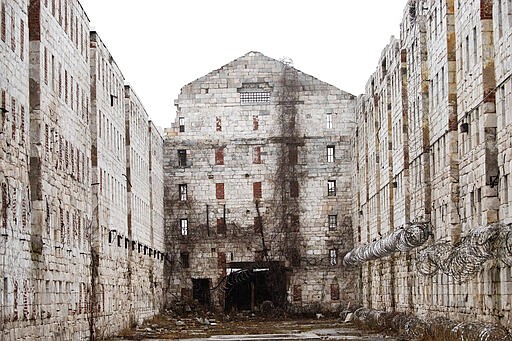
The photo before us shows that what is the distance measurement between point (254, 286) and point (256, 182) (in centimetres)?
637

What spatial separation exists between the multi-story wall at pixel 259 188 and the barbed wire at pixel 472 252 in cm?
2762

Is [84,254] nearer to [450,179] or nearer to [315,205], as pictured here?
[450,179]

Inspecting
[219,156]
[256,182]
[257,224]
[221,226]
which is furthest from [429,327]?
[219,156]

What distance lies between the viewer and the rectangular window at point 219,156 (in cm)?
6247

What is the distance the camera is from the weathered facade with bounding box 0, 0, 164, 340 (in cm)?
2545

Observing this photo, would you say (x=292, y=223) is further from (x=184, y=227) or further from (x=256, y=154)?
(x=184, y=227)

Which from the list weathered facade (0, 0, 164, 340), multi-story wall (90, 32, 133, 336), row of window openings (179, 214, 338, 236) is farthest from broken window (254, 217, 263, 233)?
multi-story wall (90, 32, 133, 336)

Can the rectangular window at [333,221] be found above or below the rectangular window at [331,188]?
below

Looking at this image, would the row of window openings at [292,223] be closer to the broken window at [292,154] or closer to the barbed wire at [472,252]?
the broken window at [292,154]

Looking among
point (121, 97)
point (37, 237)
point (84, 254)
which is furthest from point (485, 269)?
point (121, 97)

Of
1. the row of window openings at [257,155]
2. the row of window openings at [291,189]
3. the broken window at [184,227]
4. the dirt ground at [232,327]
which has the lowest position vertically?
the dirt ground at [232,327]

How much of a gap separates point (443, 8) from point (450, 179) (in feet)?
17.9

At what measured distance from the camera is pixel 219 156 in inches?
2462

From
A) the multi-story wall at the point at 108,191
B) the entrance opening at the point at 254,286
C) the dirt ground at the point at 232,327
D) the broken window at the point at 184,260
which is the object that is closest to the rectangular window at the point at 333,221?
the entrance opening at the point at 254,286
